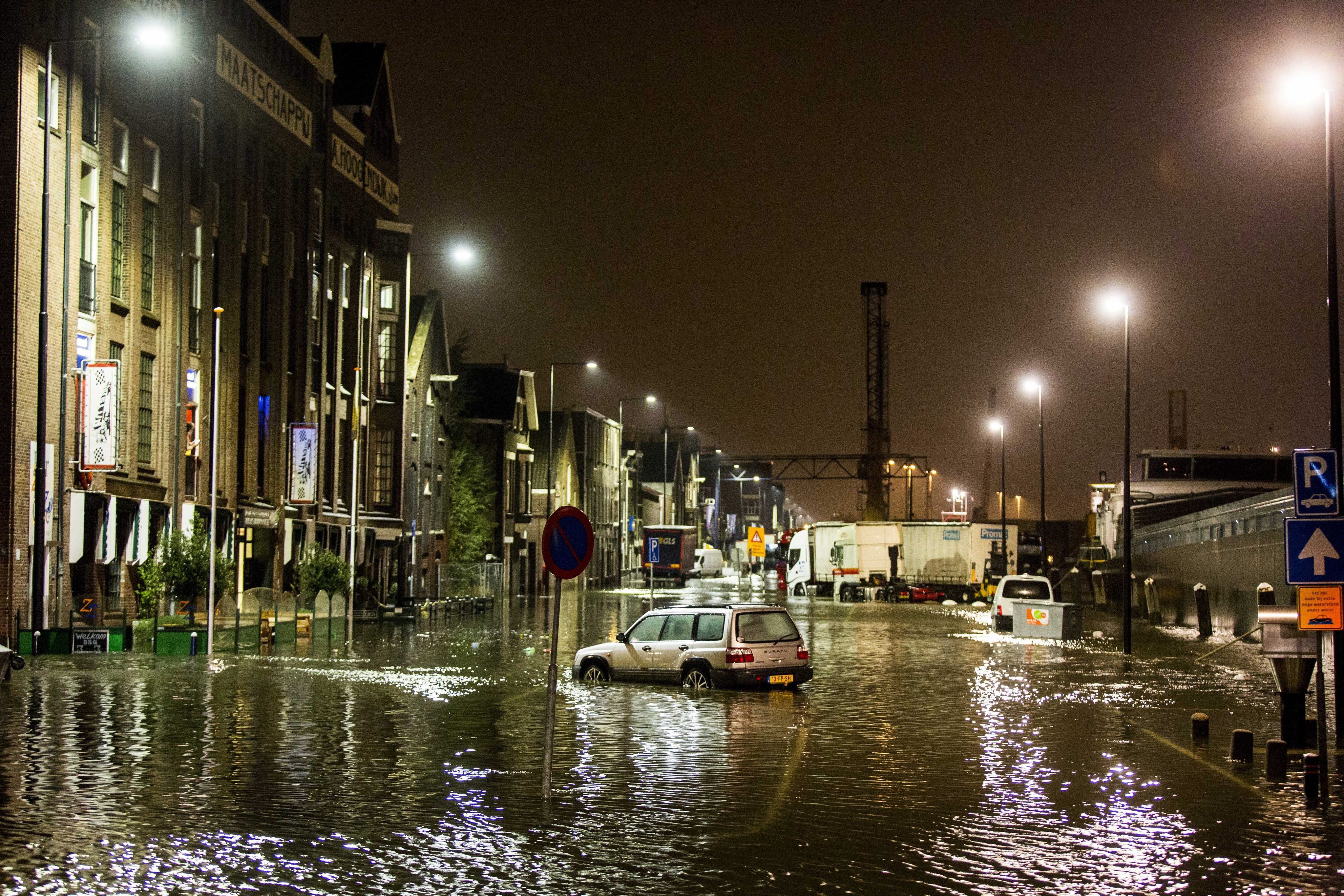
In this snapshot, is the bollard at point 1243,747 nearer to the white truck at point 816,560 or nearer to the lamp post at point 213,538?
the lamp post at point 213,538

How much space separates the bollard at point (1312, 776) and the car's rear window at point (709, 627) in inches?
445

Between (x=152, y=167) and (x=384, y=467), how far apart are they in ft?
77.9

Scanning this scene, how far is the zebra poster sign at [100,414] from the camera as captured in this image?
32.1 meters

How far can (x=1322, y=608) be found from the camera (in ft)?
46.4

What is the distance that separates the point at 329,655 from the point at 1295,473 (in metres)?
20.9

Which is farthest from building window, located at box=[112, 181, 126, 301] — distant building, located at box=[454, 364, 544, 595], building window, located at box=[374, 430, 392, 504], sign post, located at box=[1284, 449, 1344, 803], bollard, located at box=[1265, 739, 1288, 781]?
distant building, located at box=[454, 364, 544, 595]

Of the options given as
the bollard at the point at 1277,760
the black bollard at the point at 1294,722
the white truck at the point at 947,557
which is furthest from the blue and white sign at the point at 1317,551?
the white truck at the point at 947,557

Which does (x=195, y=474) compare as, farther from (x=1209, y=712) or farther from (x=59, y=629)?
(x=1209, y=712)

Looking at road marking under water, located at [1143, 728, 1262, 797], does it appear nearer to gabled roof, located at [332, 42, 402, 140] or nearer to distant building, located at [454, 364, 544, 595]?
gabled roof, located at [332, 42, 402, 140]

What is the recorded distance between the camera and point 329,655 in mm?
31172

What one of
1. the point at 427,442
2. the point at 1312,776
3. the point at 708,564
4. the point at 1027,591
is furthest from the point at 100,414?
the point at 708,564

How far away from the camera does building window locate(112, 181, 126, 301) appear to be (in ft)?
118

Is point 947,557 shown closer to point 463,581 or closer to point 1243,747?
point 463,581

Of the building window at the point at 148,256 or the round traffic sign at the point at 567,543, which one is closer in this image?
the round traffic sign at the point at 567,543
